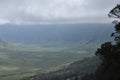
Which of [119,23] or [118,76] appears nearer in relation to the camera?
[118,76]

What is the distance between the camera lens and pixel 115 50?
6062cm

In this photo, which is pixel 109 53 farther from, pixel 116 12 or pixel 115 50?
pixel 116 12

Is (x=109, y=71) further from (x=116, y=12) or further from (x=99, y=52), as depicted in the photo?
(x=116, y=12)

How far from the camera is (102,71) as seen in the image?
2537 inches

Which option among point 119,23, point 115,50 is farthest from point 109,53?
point 119,23

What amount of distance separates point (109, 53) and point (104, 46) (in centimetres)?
339

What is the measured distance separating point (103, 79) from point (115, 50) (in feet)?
17.8

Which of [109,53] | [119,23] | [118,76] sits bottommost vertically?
[118,76]

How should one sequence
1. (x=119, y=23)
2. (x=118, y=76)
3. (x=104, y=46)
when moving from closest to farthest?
1. (x=118, y=76)
2. (x=119, y=23)
3. (x=104, y=46)

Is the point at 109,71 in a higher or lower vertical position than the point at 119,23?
lower

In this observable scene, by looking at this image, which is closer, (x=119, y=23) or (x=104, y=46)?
(x=119, y=23)

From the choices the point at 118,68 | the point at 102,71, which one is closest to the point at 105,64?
the point at 102,71

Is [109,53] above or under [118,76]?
above

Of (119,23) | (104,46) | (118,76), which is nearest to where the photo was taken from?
(118,76)
